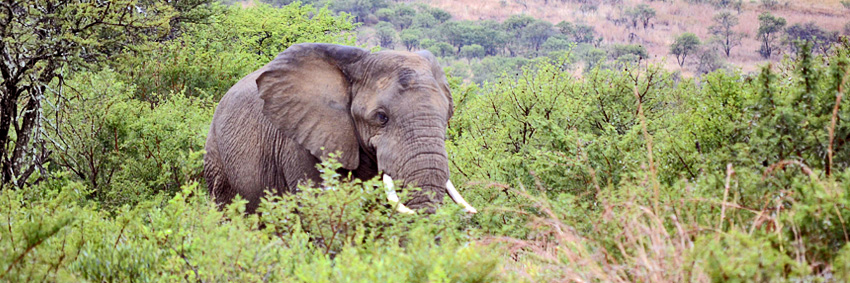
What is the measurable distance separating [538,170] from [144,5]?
1075 cm

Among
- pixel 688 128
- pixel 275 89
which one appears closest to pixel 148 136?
pixel 275 89

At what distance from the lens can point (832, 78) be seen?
437 centimetres

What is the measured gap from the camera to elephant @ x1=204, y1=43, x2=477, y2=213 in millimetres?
5590

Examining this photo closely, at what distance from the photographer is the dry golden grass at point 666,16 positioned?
8381 centimetres

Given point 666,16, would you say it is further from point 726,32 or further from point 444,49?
point 444,49

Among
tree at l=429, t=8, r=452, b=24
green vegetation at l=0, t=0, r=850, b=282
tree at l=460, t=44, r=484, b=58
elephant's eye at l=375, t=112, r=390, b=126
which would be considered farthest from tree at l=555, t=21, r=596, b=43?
elephant's eye at l=375, t=112, r=390, b=126

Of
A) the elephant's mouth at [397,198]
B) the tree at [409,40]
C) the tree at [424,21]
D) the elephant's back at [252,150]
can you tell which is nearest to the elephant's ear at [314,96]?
the elephant's back at [252,150]

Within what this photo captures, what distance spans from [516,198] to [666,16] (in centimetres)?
10489

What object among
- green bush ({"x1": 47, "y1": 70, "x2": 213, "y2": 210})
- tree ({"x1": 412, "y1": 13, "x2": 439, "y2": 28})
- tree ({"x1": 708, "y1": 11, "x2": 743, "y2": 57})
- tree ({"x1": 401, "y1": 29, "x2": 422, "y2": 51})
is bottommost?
tree ({"x1": 708, "y1": 11, "x2": 743, "y2": 57})

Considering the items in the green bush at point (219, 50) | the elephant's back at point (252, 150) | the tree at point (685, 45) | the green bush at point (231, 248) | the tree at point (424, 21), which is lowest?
the tree at point (424, 21)

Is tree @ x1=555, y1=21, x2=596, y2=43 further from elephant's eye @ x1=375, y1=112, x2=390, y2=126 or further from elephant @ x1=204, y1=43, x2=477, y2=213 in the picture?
elephant's eye @ x1=375, y1=112, x2=390, y2=126

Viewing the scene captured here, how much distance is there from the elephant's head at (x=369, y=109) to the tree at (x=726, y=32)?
7726 cm

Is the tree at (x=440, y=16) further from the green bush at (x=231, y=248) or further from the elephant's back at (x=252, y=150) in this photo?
the green bush at (x=231, y=248)

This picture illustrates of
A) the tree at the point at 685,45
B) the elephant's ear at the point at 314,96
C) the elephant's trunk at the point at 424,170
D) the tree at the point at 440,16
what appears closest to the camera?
the elephant's trunk at the point at 424,170
